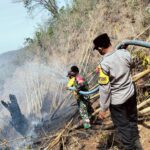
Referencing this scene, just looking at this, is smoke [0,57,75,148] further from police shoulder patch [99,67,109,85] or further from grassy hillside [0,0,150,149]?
police shoulder patch [99,67,109,85]

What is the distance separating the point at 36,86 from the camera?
46.4 ft

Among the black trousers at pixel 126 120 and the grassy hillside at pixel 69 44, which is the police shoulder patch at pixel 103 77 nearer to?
the black trousers at pixel 126 120

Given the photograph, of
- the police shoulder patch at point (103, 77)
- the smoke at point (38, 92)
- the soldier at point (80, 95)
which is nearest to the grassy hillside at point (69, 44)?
the smoke at point (38, 92)

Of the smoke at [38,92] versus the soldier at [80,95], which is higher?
the soldier at [80,95]

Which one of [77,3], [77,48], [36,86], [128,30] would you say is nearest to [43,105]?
[36,86]

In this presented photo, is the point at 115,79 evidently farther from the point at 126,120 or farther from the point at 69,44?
the point at 69,44

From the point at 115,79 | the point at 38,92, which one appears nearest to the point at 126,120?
the point at 115,79

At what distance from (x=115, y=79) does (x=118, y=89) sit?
14cm

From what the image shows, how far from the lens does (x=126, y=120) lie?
455 centimetres

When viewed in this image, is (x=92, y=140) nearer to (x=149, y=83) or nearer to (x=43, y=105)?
(x=149, y=83)

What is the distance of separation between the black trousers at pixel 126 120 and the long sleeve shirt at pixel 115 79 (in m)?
0.10

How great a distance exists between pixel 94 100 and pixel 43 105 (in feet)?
14.7

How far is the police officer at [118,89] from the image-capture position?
4.30 m

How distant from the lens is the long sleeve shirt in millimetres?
4297
